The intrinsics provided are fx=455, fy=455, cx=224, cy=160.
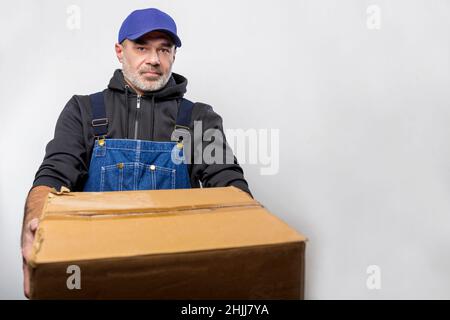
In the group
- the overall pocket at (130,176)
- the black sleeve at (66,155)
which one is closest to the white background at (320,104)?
the black sleeve at (66,155)

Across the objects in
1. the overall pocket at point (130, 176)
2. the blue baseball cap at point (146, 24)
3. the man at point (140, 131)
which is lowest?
the overall pocket at point (130, 176)

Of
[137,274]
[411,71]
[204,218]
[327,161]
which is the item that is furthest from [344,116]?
[137,274]

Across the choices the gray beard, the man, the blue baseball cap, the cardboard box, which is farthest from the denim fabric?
the cardboard box

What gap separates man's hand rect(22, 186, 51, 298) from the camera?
0.68 metres

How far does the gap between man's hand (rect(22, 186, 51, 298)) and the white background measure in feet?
2.58

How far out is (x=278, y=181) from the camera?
5.75 feet

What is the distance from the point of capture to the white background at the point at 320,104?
5.57ft

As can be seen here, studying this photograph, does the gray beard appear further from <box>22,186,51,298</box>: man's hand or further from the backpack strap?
<box>22,186,51,298</box>: man's hand

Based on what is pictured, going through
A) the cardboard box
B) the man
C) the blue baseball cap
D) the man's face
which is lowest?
the cardboard box

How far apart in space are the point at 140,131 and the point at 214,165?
0.24 meters

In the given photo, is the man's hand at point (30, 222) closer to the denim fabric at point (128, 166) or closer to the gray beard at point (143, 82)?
the denim fabric at point (128, 166)

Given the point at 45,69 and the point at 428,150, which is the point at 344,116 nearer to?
the point at 428,150

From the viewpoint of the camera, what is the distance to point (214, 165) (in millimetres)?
1320

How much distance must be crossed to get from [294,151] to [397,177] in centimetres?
40
